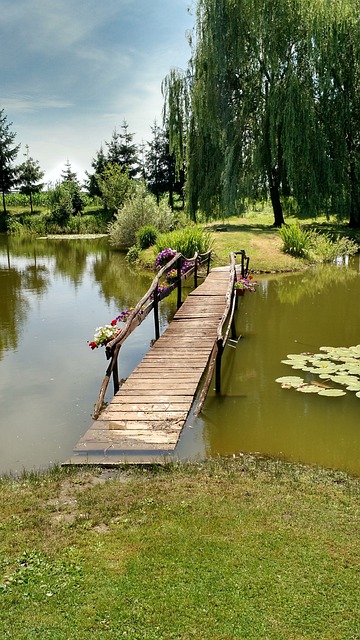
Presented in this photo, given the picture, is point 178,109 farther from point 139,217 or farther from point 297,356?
point 297,356

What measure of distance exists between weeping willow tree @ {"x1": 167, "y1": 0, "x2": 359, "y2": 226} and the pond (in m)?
6.39

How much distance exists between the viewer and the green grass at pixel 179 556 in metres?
3.19

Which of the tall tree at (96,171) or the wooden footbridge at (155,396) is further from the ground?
the tall tree at (96,171)

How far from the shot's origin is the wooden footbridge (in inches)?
229

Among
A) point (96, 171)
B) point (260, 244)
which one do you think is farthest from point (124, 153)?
point (260, 244)

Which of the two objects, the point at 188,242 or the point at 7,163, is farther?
the point at 7,163

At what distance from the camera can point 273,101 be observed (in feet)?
72.4

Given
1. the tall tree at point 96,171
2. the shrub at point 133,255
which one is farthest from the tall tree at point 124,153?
the shrub at point 133,255

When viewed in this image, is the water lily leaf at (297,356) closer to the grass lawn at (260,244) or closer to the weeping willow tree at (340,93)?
the grass lawn at (260,244)

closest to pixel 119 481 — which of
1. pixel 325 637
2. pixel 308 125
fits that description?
pixel 325 637

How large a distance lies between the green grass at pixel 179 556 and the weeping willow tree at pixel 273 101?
19506 millimetres

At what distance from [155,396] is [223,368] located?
2300 millimetres

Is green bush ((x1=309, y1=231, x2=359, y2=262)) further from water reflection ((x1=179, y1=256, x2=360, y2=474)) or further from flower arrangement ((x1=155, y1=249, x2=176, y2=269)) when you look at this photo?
water reflection ((x1=179, y1=256, x2=360, y2=474))

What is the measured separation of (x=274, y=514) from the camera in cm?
441
